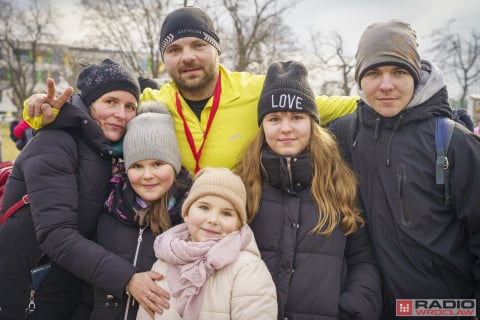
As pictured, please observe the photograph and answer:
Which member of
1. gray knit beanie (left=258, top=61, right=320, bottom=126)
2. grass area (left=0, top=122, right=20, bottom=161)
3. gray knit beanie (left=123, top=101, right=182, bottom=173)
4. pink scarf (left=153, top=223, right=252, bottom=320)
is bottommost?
pink scarf (left=153, top=223, right=252, bottom=320)

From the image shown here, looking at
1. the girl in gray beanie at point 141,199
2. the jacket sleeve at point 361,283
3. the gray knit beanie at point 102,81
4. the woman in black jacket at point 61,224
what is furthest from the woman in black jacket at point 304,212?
the gray knit beanie at point 102,81

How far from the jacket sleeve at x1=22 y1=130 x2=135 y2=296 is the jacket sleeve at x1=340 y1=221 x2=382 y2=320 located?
1465mm

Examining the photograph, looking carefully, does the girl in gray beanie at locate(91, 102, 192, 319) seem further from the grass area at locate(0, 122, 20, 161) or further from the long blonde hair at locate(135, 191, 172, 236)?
the grass area at locate(0, 122, 20, 161)

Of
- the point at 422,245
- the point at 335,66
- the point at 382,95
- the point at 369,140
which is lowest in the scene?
the point at 422,245

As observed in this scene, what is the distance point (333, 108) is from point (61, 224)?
253 cm

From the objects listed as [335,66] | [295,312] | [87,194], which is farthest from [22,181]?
[335,66]

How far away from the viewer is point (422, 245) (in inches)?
105

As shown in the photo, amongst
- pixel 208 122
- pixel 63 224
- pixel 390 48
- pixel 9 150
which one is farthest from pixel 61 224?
pixel 9 150

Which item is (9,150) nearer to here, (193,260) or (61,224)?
(61,224)

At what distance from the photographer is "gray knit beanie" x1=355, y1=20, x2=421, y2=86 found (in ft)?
9.33

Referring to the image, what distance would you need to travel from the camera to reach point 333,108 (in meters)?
3.68

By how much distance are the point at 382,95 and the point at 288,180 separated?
0.95 m

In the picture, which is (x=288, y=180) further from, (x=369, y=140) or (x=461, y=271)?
(x=461, y=271)

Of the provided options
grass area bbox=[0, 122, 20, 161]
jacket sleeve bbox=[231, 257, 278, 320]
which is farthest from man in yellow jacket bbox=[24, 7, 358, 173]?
grass area bbox=[0, 122, 20, 161]
